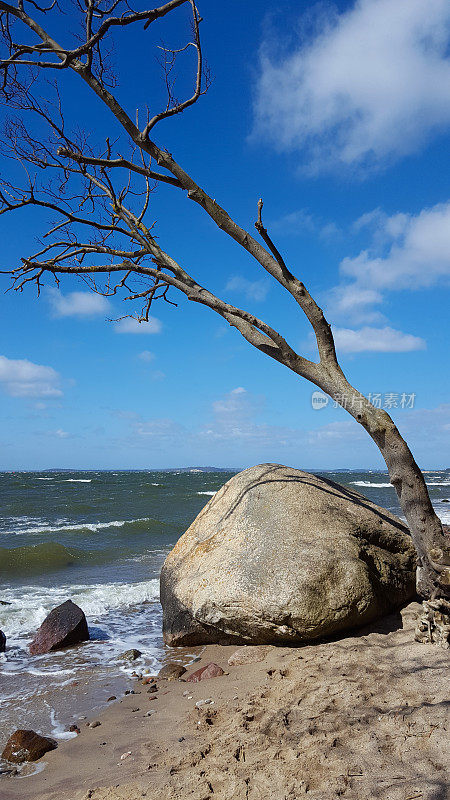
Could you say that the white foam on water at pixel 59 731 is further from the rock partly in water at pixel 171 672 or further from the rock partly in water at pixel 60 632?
the rock partly in water at pixel 60 632

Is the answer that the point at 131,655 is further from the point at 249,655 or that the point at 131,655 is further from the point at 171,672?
the point at 249,655

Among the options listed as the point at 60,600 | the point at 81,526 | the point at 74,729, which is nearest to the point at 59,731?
the point at 74,729

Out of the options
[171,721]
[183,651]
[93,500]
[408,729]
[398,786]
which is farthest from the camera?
[93,500]

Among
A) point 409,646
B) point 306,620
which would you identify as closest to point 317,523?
point 306,620

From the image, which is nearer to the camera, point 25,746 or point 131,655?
point 25,746

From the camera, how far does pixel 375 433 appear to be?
16.0ft

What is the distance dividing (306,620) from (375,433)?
1910mm

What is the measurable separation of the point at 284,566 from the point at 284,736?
6.23ft

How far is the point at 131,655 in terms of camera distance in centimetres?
612

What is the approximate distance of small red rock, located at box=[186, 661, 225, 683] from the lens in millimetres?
4973

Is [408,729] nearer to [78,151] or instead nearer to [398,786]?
[398,786]

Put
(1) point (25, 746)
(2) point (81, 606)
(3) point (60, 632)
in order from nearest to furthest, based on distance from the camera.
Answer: (1) point (25, 746) → (3) point (60, 632) → (2) point (81, 606)

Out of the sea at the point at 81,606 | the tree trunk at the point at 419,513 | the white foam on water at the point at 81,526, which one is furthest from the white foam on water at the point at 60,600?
the white foam on water at the point at 81,526

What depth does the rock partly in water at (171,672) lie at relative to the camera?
529cm
